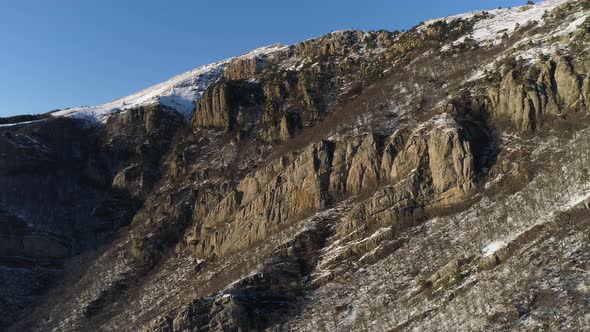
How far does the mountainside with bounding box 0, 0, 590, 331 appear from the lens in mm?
55031

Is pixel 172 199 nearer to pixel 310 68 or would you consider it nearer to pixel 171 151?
pixel 171 151

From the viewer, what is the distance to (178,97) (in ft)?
455

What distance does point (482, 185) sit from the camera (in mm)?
68188

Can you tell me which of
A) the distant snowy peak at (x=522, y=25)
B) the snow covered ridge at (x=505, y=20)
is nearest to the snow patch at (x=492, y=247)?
the distant snowy peak at (x=522, y=25)

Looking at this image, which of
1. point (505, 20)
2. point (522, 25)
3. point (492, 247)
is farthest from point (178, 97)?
point (492, 247)

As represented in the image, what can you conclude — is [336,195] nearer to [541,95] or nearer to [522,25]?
[541,95]

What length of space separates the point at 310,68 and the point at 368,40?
14782 millimetres

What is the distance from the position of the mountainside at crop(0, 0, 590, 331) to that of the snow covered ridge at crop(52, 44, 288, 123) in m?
3.01

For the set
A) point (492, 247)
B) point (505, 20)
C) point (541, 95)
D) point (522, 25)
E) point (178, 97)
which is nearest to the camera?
point (492, 247)

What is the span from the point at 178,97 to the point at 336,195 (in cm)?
6881

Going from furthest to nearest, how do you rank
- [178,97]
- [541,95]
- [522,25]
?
1. [178,97]
2. [522,25]
3. [541,95]

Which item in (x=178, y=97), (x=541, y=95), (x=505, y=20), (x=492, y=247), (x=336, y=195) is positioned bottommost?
(x=492, y=247)

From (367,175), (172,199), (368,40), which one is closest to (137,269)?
(172,199)

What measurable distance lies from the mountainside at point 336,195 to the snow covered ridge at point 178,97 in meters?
3.01
